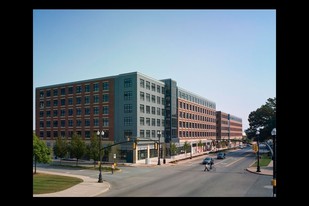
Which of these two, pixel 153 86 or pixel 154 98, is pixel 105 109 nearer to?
pixel 154 98

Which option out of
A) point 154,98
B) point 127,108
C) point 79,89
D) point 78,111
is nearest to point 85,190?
point 127,108

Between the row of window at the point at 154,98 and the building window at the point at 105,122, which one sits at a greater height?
the row of window at the point at 154,98

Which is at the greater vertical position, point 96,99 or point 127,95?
point 127,95

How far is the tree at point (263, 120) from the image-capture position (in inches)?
2822

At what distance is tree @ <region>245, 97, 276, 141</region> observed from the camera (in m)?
71.7

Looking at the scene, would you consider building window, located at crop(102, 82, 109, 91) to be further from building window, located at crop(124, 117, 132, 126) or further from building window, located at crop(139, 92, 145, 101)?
building window, located at crop(124, 117, 132, 126)

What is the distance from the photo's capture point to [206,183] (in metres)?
27.8

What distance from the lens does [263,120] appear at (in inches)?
2968

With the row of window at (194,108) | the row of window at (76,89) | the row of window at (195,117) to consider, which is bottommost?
the row of window at (195,117)

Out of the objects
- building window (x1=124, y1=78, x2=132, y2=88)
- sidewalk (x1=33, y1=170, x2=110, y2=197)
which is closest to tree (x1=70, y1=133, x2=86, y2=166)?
building window (x1=124, y1=78, x2=132, y2=88)

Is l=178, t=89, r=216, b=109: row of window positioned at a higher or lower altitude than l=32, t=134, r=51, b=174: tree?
higher

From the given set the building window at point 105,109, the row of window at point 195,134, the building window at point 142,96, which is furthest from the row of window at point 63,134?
the row of window at point 195,134

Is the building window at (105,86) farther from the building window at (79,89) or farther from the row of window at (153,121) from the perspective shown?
the row of window at (153,121)
